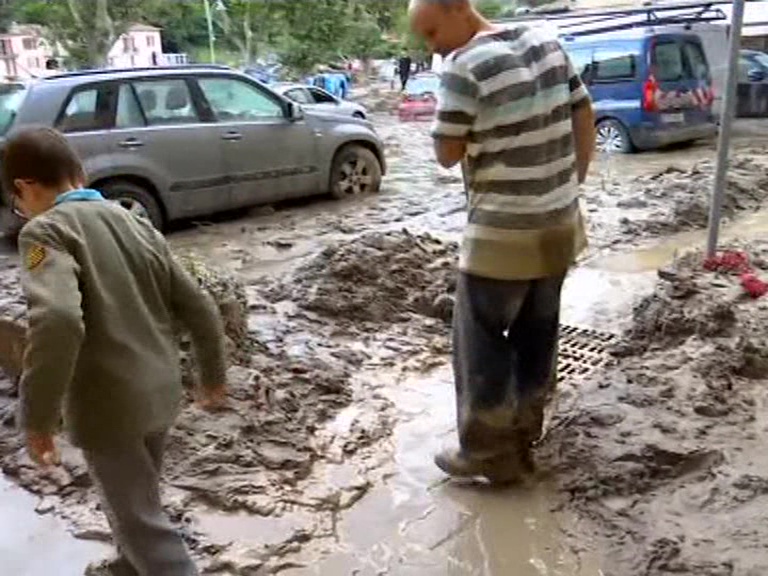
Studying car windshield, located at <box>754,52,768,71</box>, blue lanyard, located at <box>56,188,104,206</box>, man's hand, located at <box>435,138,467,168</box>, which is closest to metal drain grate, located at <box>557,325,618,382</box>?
man's hand, located at <box>435,138,467,168</box>

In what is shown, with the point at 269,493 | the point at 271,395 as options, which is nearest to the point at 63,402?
the point at 269,493

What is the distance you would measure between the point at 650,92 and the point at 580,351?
856cm

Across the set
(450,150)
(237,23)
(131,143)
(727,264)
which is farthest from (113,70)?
(237,23)

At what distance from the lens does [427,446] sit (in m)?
3.88

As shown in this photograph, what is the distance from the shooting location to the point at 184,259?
4637 mm

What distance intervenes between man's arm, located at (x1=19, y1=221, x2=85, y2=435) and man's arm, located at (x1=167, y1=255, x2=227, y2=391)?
365 millimetres

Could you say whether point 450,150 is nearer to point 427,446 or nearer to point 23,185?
point 23,185

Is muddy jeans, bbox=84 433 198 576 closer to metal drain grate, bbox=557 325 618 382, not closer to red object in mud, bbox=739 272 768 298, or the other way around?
metal drain grate, bbox=557 325 618 382

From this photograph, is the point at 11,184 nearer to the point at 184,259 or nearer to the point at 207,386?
the point at 207,386

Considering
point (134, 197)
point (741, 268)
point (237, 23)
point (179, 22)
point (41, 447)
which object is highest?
point (179, 22)

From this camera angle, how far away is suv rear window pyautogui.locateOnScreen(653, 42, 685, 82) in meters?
12.4

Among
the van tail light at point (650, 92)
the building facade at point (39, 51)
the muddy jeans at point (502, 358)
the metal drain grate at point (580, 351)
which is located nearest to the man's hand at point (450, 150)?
the muddy jeans at point (502, 358)

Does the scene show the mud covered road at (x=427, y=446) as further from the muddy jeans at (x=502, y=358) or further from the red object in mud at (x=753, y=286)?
the muddy jeans at (x=502, y=358)

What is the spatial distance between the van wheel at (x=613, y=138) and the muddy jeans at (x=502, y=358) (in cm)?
1011
